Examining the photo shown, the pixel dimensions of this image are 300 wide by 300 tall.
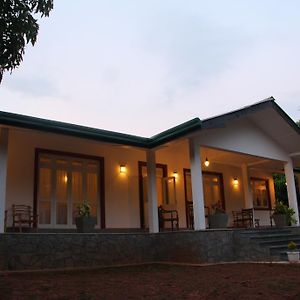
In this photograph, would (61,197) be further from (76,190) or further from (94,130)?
(94,130)

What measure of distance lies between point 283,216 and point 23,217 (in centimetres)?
753

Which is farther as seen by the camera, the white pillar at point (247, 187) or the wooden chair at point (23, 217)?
the white pillar at point (247, 187)

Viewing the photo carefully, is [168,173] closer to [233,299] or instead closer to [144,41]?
[144,41]

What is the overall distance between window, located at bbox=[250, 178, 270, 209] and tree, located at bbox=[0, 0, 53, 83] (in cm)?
1368

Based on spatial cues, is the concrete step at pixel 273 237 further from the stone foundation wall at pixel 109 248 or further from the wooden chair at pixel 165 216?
the wooden chair at pixel 165 216

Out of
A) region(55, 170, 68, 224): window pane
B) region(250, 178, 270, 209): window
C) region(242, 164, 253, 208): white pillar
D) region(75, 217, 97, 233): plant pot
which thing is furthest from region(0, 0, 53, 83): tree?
region(250, 178, 270, 209): window

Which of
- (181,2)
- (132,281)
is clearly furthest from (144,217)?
(181,2)

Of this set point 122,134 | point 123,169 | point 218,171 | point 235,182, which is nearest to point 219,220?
point 122,134

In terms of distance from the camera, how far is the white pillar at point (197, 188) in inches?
389

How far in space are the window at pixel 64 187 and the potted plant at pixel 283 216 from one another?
5.42m

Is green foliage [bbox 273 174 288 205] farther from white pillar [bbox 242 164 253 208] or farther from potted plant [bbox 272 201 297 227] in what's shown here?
potted plant [bbox 272 201 297 227]

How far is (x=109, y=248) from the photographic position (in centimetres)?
961

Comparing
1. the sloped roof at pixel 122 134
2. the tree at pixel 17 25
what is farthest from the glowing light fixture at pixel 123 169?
the tree at pixel 17 25

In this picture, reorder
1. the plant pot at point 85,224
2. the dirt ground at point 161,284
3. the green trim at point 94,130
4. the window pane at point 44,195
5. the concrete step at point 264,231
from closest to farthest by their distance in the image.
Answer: the dirt ground at point 161,284, the green trim at point 94,130, the plant pot at point 85,224, the concrete step at point 264,231, the window pane at point 44,195
